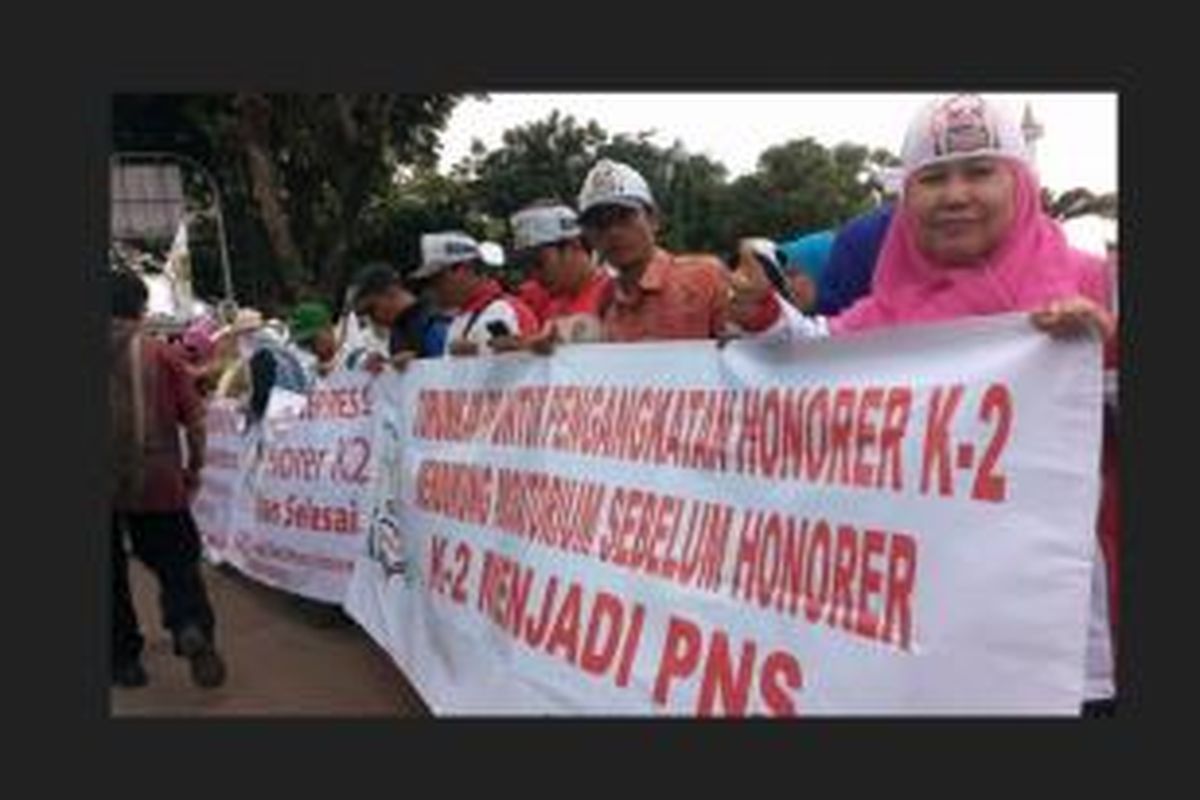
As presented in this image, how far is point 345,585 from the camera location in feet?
30.8

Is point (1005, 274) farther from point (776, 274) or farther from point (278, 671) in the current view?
point (278, 671)

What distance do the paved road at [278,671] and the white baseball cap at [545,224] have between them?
5.89 ft

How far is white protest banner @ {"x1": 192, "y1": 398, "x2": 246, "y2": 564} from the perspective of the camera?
12.0m

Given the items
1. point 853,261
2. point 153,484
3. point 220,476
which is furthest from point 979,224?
point 220,476

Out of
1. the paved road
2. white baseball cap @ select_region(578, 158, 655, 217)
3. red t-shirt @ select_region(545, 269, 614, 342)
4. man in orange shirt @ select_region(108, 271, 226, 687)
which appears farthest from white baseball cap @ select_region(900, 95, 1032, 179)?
man in orange shirt @ select_region(108, 271, 226, 687)

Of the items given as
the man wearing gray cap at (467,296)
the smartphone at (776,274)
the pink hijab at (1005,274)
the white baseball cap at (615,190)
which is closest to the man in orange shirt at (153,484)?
the man wearing gray cap at (467,296)

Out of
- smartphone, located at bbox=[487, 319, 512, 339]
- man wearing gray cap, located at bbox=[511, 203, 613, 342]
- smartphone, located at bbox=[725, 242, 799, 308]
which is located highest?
man wearing gray cap, located at bbox=[511, 203, 613, 342]

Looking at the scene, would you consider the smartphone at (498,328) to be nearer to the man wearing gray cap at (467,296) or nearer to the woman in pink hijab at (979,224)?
the man wearing gray cap at (467,296)

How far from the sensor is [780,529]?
4641 millimetres

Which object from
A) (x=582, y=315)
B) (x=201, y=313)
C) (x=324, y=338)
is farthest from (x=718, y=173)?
(x=582, y=315)

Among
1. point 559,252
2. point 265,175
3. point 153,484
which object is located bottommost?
point 153,484

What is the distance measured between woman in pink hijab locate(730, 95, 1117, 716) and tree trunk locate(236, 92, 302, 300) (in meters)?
21.6

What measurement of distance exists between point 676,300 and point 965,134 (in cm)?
199

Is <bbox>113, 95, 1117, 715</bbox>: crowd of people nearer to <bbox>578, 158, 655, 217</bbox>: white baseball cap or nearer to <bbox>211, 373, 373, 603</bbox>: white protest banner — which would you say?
<bbox>578, 158, 655, 217</bbox>: white baseball cap
